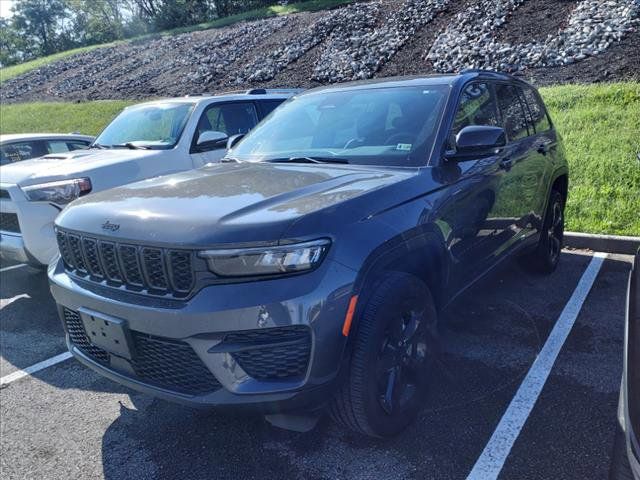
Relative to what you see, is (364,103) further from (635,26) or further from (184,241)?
(635,26)

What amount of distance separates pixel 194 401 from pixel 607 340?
9.99 ft

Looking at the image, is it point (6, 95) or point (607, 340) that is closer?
point (607, 340)

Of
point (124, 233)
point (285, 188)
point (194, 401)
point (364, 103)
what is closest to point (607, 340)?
point (364, 103)

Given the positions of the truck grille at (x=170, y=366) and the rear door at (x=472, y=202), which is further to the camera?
the rear door at (x=472, y=202)

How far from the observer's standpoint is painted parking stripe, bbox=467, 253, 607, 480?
2699mm

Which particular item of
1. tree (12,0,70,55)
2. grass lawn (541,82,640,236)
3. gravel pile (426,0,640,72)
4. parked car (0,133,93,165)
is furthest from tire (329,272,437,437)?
tree (12,0,70,55)

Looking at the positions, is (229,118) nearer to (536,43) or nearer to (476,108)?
(476,108)

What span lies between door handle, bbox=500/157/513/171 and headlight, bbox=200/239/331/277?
2.11 metres

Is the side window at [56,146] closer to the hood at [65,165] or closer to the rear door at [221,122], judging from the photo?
the hood at [65,165]

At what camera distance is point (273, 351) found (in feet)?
7.63

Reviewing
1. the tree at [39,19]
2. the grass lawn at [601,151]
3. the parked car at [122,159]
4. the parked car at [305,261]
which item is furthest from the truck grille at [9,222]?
the tree at [39,19]

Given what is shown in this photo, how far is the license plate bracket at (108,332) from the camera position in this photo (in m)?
2.54

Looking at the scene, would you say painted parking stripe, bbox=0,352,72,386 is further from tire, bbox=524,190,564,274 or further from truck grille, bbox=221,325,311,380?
tire, bbox=524,190,564,274

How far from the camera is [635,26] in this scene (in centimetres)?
1035
